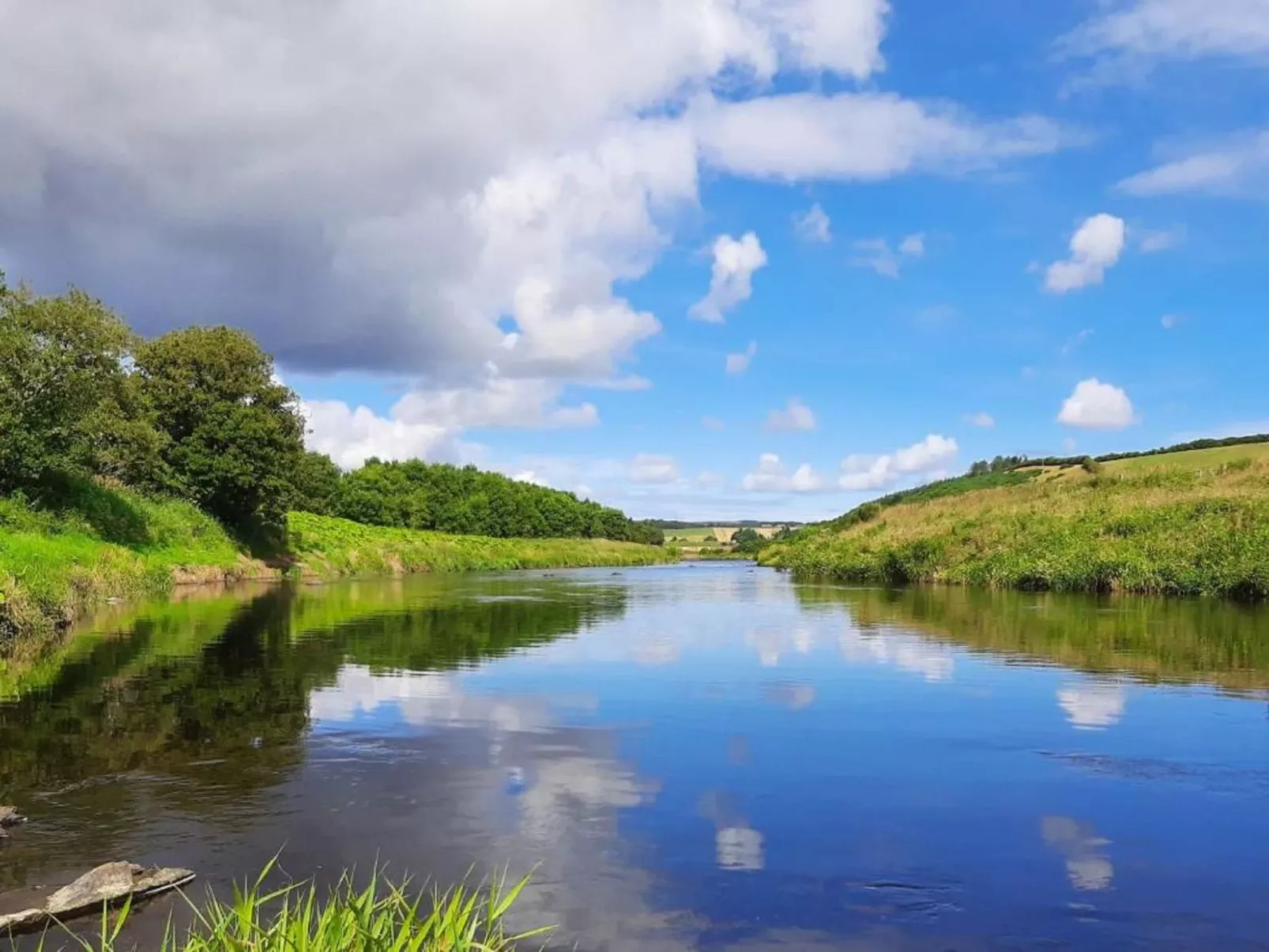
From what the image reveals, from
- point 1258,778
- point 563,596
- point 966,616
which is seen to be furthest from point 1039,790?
point 563,596

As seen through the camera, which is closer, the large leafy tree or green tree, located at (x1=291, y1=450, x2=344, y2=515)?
the large leafy tree

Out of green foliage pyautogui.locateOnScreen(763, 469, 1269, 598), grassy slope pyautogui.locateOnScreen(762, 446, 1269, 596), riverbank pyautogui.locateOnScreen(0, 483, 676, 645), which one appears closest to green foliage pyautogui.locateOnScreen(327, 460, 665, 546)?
riverbank pyautogui.locateOnScreen(0, 483, 676, 645)

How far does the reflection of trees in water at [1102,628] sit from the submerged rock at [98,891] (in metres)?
16.0

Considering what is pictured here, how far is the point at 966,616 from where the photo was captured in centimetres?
2958

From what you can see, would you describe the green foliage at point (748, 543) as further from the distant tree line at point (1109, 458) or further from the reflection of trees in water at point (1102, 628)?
the reflection of trees in water at point (1102, 628)

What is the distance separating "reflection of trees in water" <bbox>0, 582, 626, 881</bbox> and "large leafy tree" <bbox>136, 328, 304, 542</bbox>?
29.0 metres

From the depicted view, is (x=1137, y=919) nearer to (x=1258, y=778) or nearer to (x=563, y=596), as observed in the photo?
(x=1258, y=778)

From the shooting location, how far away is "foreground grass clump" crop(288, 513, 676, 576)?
232 ft

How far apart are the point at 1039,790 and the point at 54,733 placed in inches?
481

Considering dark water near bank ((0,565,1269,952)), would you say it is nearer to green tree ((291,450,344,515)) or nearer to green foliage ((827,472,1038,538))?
green tree ((291,450,344,515))

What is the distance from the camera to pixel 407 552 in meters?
79.3

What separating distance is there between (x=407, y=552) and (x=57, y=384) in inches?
1662

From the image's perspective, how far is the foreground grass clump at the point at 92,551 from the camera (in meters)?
23.5

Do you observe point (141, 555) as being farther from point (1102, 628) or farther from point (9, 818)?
point (1102, 628)
